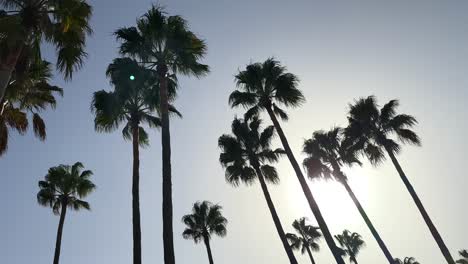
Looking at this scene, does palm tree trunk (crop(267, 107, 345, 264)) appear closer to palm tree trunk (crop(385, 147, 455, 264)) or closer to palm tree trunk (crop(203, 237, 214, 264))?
palm tree trunk (crop(385, 147, 455, 264))

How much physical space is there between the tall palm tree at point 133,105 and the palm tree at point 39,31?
3623mm

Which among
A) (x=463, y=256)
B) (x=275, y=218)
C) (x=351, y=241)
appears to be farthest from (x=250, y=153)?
(x=463, y=256)

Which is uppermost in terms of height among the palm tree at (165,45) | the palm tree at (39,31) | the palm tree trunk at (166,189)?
the palm tree at (165,45)

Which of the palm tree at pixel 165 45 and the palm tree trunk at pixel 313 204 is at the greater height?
the palm tree at pixel 165 45

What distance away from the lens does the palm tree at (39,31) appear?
9.86 metres

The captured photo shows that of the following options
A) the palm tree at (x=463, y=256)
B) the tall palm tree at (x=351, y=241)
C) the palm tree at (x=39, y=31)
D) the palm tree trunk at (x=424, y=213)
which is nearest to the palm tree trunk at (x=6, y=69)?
the palm tree at (x=39, y=31)

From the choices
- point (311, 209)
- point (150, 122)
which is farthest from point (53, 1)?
point (311, 209)

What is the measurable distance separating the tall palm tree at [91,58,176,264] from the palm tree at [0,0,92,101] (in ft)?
11.9

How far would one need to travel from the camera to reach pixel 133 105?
19422mm

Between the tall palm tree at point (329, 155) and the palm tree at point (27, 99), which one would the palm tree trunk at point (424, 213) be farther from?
the palm tree at point (27, 99)

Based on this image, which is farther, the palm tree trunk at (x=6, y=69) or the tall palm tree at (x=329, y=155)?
the tall palm tree at (x=329, y=155)

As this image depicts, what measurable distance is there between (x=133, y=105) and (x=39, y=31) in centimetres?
854

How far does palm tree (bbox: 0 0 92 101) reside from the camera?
986 centimetres

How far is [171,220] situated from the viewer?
10969 millimetres
